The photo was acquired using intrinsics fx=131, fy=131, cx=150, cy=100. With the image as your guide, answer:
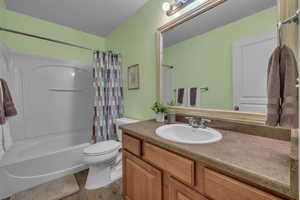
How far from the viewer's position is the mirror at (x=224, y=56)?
0.89 m

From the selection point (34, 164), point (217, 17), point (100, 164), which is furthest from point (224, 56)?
point (34, 164)

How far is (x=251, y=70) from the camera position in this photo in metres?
0.94

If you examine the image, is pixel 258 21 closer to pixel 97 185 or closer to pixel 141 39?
pixel 141 39

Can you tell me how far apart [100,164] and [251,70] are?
6.16ft

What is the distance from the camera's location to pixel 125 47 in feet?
7.24

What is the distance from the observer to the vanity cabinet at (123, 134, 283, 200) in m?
0.54

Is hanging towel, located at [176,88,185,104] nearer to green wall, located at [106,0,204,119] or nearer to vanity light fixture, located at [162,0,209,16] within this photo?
green wall, located at [106,0,204,119]

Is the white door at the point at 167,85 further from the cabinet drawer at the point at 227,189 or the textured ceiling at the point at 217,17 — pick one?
the cabinet drawer at the point at 227,189

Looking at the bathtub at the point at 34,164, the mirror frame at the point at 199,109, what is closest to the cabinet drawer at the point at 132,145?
the mirror frame at the point at 199,109

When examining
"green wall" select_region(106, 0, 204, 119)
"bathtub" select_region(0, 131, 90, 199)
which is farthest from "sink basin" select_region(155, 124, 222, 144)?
"bathtub" select_region(0, 131, 90, 199)

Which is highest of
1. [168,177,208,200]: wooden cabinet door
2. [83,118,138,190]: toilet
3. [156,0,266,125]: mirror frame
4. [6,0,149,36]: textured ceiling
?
[6,0,149,36]: textured ceiling

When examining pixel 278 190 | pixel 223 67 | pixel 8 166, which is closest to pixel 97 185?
pixel 8 166

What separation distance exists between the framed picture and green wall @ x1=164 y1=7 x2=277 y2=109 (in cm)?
73

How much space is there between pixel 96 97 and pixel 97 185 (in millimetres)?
1187
